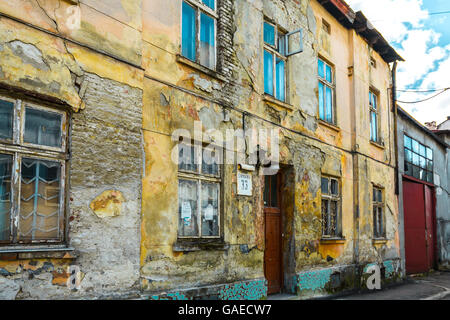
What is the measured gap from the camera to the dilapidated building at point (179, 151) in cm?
462

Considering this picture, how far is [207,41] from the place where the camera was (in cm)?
736

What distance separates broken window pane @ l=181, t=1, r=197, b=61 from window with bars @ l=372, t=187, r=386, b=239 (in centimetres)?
799

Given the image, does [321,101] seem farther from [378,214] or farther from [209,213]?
[209,213]

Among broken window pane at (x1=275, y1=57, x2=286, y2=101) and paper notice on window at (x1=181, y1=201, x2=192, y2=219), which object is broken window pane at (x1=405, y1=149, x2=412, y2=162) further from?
paper notice on window at (x1=181, y1=201, x2=192, y2=219)

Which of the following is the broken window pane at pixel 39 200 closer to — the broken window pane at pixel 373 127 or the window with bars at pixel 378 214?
the window with bars at pixel 378 214

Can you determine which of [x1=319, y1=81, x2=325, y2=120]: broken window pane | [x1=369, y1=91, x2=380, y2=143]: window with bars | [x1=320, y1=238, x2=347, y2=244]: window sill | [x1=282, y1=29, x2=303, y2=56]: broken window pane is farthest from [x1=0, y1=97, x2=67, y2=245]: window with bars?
[x1=369, y1=91, x2=380, y2=143]: window with bars

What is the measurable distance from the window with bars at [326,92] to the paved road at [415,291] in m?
4.31

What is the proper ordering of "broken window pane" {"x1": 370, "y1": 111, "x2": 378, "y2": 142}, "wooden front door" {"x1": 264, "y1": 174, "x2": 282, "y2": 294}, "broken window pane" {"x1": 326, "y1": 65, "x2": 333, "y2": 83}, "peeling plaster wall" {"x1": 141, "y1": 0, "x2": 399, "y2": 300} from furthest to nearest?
"broken window pane" {"x1": 370, "y1": 111, "x2": 378, "y2": 142} < "broken window pane" {"x1": 326, "y1": 65, "x2": 333, "y2": 83} < "wooden front door" {"x1": 264, "y1": 174, "x2": 282, "y2": 294} < "peeling plaster wall" {"x1": 141, "y1": 0, "x2": 399, "y2": 300}

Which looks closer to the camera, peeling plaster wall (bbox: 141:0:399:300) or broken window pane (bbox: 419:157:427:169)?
peeling plaster wall (bbox: 141:0:399:300)

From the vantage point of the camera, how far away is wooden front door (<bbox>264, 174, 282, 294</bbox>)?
8680 mm

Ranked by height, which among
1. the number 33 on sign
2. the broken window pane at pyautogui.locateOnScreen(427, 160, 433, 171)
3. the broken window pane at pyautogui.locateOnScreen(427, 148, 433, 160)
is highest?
the broken window pane at pyautogui.locateOnScreen(427, 148, 433, 160)

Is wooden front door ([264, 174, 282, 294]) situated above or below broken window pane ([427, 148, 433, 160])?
below

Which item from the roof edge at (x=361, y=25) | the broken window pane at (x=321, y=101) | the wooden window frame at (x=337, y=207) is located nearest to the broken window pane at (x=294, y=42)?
the broken window pane at (x=321, y=101)

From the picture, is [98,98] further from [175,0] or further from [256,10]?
[256,10]
